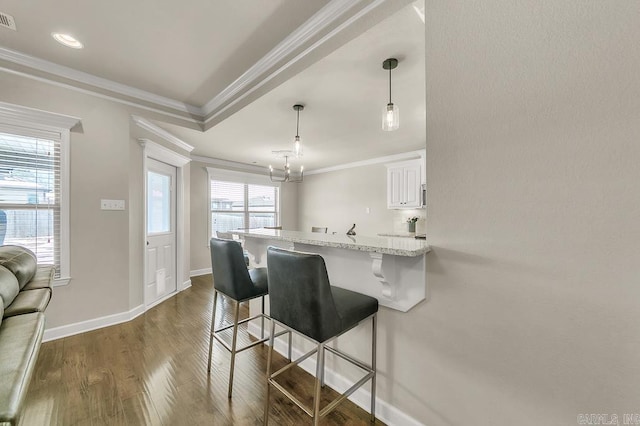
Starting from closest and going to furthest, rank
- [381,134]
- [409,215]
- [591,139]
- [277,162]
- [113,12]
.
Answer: [591,139] < [113,12] < [381,134] < [409,215] < [277,162]

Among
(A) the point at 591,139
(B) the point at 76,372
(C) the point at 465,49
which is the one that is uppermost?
(C) the point at 465,49

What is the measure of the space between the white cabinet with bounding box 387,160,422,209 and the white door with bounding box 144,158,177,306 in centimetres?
381

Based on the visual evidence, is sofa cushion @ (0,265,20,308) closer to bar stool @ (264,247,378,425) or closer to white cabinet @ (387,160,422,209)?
bar stool @ (264,247,378,425)

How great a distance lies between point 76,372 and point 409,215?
4.86 meters

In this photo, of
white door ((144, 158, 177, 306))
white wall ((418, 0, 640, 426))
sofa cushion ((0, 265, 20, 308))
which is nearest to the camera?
white wall ((418, 0, 640, 426))

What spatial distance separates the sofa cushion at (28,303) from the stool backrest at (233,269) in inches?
34.8

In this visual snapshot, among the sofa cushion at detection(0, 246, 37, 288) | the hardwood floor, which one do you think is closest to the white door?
the hardwood floor

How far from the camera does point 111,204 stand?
9.02 ft

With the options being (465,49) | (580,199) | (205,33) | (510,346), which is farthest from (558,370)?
(205,33)

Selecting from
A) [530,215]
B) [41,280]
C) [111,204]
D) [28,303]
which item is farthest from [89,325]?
[530,215]

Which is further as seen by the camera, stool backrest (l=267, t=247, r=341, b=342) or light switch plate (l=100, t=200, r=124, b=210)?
light switch plate (l=100, t=200, r=124, b=210)

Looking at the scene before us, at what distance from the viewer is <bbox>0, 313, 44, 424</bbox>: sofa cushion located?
1.95ft

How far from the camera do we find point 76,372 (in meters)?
1.93

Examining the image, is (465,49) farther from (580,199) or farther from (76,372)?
(76,372)
